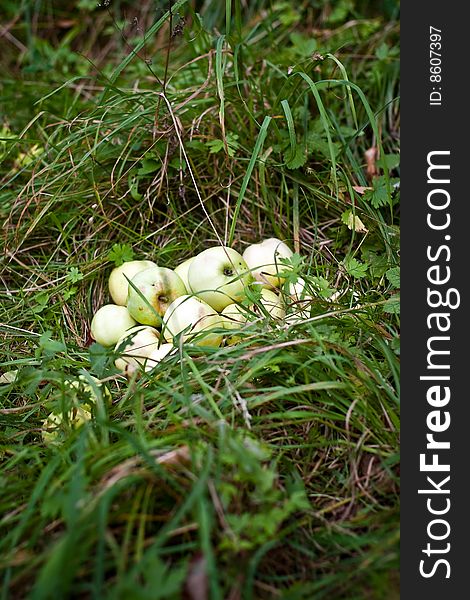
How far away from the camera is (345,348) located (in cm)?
208

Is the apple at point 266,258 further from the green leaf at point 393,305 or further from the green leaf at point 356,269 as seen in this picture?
the green leaf at point 393,305

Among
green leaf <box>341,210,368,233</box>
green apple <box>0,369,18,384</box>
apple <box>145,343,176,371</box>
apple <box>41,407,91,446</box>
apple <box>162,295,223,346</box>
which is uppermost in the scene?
green leaf <box>341,210,368,233</box>

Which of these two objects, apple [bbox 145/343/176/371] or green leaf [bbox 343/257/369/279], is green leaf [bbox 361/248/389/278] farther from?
apple [bbox 145/343/176/371]

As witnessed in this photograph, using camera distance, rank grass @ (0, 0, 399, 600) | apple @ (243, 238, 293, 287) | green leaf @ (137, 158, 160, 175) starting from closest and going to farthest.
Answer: grass @ (0, 0, 399, 600)
apple @ (243, 238, 293, 287)
green leaf @ (137, 158, 160, 175)

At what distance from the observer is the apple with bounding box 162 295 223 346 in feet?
7.86

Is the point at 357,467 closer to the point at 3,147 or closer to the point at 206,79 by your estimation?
the point at 206,79

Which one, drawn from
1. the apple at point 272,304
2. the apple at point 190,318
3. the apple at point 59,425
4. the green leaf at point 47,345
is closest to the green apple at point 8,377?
the green leaf at point 47,345

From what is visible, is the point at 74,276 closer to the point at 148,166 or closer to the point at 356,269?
the point at 148,166

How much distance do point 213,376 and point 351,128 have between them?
1613 millimetres

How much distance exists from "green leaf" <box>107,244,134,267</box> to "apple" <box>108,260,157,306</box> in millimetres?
42

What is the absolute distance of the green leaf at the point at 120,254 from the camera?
280 centimetres

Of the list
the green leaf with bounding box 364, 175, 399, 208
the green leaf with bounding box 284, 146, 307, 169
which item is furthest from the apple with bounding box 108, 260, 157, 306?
the green leaf with bounding box 364, 175, 399, 208

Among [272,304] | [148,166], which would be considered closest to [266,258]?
[272,304]

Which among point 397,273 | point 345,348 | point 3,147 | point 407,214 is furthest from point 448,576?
point 3,147
